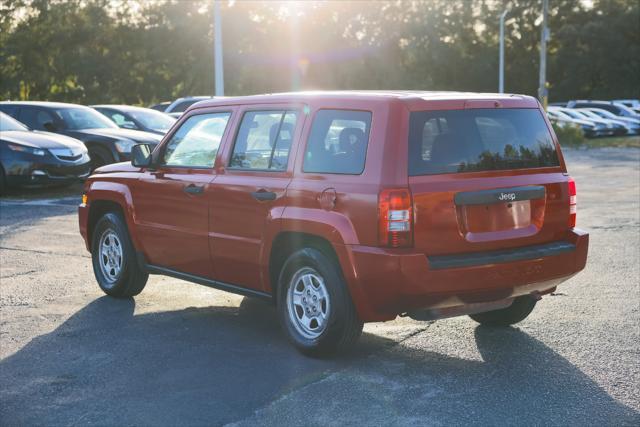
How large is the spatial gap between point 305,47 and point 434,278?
63254 mm

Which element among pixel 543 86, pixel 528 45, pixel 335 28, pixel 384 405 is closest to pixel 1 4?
pixel 335 28

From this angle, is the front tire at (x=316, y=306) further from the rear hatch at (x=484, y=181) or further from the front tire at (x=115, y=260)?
the front tire at (x=115, y=260)

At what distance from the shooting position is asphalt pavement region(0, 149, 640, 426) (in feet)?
16.3

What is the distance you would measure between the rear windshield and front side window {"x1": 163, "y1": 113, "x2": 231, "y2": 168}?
179 centimetres

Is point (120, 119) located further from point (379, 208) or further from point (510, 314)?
point (379, 208)

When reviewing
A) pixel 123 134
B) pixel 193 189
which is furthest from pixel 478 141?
pixel 123 134

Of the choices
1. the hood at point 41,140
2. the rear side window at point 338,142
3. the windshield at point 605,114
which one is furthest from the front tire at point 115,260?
the windshield at point 605,114

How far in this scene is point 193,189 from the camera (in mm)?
6977

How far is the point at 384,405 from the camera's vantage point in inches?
199

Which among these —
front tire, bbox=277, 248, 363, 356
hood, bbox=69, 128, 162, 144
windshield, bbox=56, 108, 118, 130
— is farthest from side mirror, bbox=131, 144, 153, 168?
windshield, bbox=56, 108, 118, 130

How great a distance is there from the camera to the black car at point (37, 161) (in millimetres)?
16234

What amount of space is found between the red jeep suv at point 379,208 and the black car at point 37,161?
9974mm

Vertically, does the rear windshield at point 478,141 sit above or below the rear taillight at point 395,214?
above

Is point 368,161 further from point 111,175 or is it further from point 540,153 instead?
point 111,175
